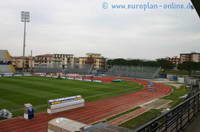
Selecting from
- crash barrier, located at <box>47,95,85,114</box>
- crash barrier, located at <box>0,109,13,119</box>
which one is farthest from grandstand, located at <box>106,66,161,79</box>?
crash barrier, located at <box>0,109,13,119</box>

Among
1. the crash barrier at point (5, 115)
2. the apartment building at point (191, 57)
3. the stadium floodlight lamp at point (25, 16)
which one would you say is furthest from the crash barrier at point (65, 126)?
the apartment building at point (191, 57)

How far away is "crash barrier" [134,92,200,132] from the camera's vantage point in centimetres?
352

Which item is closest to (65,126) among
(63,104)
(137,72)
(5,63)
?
(63,104)

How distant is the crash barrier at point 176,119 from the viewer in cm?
352

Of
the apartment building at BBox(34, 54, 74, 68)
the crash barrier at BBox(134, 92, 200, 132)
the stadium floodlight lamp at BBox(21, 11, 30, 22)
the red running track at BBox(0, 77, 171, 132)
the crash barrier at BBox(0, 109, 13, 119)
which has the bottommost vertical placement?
the red running track at BBox(0, 77, 171, 132)

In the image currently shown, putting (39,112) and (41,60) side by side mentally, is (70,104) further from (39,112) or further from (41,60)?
(41,60)

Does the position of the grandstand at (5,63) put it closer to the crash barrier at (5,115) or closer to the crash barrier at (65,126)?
A: the crash barrier at (5,115)

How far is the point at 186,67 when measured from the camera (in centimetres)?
6675

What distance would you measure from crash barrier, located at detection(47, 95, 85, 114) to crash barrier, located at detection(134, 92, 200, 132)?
9.39 m

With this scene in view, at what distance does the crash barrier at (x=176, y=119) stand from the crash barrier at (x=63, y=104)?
939 cm

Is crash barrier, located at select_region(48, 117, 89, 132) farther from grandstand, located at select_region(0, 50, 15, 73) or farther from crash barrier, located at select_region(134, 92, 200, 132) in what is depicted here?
grandstand, located at select_region(0, 50, 15, 73)

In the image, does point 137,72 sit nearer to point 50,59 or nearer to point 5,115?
point 5,115

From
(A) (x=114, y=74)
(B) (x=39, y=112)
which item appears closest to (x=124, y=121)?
(B) (x=39, y=112)

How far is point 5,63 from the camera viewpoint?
59156 millimetres
